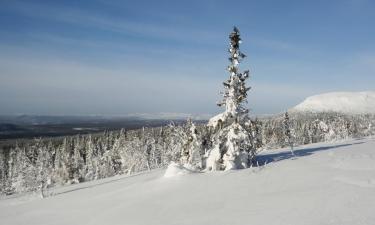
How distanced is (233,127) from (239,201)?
1417 centimetres

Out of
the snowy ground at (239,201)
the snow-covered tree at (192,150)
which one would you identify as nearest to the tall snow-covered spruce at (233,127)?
the snow-covered tree at (192,150)

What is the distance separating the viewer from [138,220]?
49.8ft

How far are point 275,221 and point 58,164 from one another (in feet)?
306

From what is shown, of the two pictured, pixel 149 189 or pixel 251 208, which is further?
pixel 149 189

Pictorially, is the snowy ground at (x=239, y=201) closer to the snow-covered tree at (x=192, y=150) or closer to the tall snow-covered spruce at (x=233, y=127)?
the tall snow-covered spruce at (x=233, y=127)

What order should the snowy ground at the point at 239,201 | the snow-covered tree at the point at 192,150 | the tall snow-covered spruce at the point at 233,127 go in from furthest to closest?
1. the snow-covered tree at the point at 192,150
2. the tall snow-covered spruce at the point at 233,127
3. the snowy ground at the point at 239,201

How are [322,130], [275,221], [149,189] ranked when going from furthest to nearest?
[322,130]
[149,189]
[275,221]

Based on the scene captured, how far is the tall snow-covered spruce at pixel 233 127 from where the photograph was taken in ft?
93.6

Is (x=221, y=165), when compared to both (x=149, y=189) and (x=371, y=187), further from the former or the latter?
(x=371, y=187)

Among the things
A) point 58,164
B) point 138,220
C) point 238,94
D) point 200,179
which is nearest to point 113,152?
point 58,164

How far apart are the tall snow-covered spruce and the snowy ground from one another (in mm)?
5305

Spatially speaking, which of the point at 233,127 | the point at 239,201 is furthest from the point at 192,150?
the point at 239,201

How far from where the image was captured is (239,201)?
52.0 ft

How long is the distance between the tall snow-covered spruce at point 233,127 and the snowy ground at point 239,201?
17.4ft
